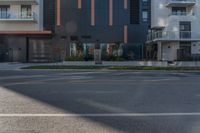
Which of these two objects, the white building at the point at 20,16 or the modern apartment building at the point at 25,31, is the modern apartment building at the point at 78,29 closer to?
the modern apartment building at the point at 25,31

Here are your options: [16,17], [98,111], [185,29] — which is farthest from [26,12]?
[98,111]

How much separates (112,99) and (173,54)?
39.8 m

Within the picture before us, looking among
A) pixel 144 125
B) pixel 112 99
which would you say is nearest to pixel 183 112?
pixel 144 125

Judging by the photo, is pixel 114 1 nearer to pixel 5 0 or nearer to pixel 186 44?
pixel 186 44

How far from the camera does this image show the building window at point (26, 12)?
50.2 meters

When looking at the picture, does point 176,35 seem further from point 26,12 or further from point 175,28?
point 26,12

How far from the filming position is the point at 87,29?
168 feet

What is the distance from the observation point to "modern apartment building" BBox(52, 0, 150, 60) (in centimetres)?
5078

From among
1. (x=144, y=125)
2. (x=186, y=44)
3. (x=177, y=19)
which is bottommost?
(x=144, y=125)

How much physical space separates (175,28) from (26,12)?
65.3 feet

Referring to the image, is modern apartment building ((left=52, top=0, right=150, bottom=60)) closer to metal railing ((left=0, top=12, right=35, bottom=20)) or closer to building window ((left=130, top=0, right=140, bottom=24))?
building window ((left=130, top=0, right=140, bottom=24))

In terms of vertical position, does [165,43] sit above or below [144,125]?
above

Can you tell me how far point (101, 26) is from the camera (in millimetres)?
51062

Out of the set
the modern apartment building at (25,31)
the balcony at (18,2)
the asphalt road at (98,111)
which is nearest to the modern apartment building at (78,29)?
the modern apartment building at (25,31)
